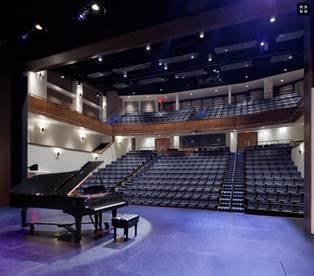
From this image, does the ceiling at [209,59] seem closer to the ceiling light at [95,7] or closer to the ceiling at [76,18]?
the ceiling at [76,18]

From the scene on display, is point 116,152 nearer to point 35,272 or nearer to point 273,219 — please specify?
point 273,219

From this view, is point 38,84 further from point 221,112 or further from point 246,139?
point 246,139

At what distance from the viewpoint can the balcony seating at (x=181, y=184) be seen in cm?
751

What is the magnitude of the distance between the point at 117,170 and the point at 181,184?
393 centimetres

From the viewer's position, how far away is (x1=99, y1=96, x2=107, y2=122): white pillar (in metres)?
15.6

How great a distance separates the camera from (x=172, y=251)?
344cm

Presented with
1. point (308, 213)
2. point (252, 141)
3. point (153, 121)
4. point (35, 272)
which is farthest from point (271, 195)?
point (153, 121)

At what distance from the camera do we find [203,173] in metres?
9.15

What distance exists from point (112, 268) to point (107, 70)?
10.5 metres

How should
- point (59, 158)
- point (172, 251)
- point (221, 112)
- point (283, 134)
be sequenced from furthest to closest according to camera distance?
point (221, 112) → point (283, 134) → point (59, 158) → point (172, 251)

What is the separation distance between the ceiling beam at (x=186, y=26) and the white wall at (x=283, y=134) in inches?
357

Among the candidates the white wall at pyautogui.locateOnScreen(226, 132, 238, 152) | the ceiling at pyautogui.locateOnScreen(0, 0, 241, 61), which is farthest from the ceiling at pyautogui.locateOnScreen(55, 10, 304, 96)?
the ceiling at pyautogui.locateOnScreen(0, 0, 241, 61)

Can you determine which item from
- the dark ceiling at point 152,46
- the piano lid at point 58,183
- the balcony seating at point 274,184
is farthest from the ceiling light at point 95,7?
the balcony seating at point 274,184

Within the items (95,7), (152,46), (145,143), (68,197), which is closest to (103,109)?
(145,143)
